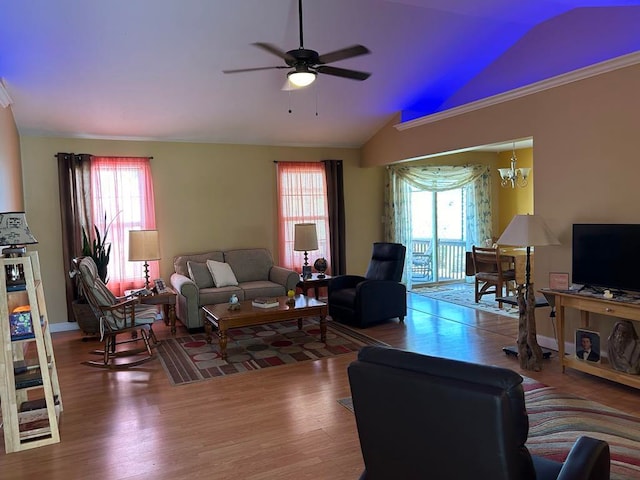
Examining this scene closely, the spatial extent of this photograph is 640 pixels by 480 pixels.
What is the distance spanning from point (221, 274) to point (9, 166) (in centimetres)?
263

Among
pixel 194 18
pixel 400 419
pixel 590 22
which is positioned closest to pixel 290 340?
pixel 194 18

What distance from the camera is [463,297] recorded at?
775 centimetres

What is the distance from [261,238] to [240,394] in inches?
143

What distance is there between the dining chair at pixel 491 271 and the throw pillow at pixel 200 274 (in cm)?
388

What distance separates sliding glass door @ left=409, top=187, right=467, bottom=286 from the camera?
8.89 m

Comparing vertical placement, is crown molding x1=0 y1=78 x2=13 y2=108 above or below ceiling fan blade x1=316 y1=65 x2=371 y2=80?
above

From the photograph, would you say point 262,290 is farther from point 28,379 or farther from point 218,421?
point 28,379

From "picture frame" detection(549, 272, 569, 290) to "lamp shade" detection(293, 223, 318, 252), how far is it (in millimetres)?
3214

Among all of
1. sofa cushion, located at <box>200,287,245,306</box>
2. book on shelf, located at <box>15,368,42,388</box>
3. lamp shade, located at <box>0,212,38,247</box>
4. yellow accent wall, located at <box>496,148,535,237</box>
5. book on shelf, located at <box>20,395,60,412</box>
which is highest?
yellow accent wall, located at <box>496,148,535,237</box>

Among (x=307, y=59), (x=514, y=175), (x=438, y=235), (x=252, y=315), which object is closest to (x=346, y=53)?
(x=307, y=59)

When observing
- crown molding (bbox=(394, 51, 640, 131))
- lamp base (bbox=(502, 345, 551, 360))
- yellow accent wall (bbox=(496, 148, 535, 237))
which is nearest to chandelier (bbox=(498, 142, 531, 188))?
yellow accent wall (bbox=(496, 148, 535, 237))

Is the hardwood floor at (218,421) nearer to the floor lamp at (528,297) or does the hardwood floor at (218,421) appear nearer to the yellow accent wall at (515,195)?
the floor lamp at (528,297)

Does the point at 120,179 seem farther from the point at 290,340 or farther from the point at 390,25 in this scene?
the point at 390,25

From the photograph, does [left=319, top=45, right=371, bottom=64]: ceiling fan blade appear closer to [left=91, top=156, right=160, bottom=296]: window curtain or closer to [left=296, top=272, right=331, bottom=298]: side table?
[left=296, top=272, right=331, bottom=298]: side table
